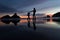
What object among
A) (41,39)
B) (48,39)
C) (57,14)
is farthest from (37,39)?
(57,14)

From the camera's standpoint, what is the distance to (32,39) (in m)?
7.52

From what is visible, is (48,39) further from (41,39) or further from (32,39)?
(32,39)

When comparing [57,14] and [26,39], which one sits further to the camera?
[57,14]

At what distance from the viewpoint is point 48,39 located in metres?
7.51

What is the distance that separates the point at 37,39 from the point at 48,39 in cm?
75

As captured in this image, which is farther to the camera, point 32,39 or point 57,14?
point 57,14

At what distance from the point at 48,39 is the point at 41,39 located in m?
0.47

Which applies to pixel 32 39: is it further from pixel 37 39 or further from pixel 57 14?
pixel 57 14

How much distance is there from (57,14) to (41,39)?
6501 inches

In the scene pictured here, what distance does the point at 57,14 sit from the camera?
6585 inches

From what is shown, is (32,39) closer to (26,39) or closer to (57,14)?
(26,39)

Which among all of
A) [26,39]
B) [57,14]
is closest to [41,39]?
[26,39]

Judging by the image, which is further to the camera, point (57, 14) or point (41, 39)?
point (57, 14)

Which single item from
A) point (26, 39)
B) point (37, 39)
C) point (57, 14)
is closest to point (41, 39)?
point (37, 39)
